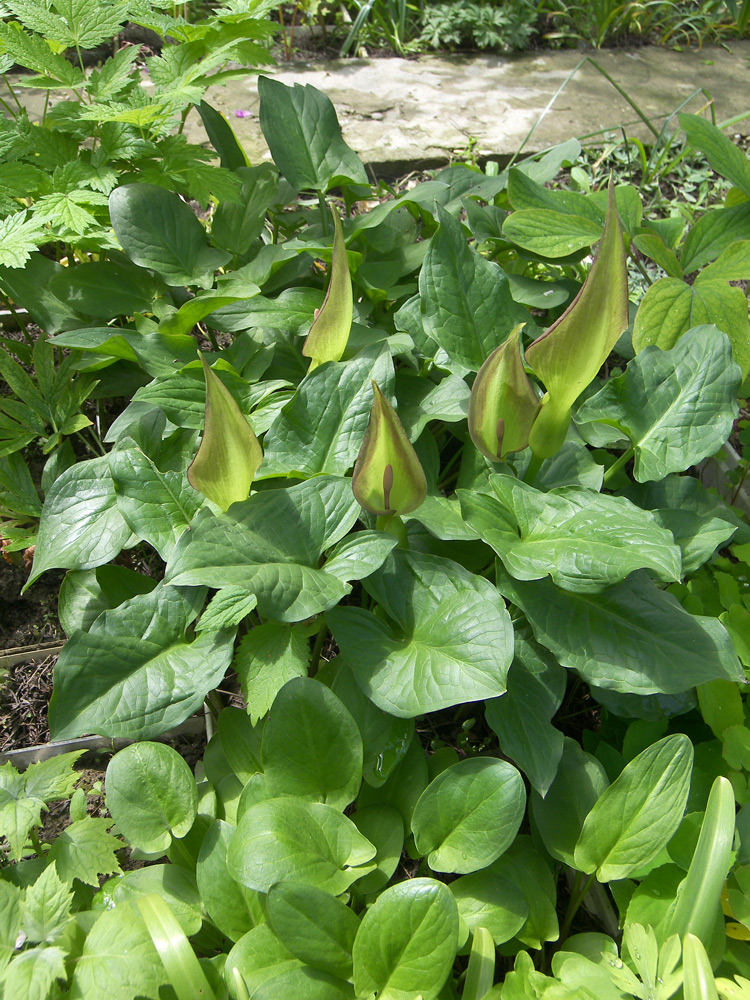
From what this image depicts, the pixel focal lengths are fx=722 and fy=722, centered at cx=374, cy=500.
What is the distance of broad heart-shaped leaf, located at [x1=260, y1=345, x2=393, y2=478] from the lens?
1133 mm

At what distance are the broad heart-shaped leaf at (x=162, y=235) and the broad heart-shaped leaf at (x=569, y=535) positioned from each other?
738 mm

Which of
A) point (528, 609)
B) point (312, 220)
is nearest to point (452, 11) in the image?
point (312, 220)

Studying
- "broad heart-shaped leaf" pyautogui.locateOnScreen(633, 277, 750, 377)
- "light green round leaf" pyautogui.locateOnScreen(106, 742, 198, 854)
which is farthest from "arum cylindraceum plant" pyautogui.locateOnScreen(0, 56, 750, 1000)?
"broad heart-shaped leaf" pyautogui.locateOnScreen(633, 277, 750, 377)

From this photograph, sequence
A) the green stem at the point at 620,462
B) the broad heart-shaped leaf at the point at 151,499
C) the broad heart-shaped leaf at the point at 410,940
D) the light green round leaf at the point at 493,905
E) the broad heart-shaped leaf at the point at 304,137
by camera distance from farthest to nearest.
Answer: the broad heart-shaped leaf at the point at 304,137, the green stem at the point at 620,462, the broad heart-shaped leaf at the point at 151,499, the light green round leaf at the point at 493,905, the broad heart-shaped leaf at the point at 410,940

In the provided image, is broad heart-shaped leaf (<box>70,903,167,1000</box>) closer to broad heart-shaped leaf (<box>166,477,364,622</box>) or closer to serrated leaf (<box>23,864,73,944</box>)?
serrated leaf (<box>23,864,73,944</box>)

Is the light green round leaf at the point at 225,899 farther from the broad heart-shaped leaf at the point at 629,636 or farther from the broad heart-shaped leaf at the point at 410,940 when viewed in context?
the broad heart-shaped leaf at the point at 629,636

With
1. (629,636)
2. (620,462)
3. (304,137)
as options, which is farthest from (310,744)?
(304,137)

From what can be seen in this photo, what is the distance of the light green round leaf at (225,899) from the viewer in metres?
0.93

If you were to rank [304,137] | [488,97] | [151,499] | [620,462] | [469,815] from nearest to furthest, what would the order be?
[469,815]
[151,499]
[620,462]
[304,137]
[488,97]

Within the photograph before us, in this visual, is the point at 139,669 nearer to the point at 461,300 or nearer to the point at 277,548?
the point at 277,548

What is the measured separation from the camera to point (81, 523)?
3.88ft

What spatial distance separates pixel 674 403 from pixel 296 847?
887 mm

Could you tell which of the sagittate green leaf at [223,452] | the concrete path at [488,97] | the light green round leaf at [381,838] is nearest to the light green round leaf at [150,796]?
the light green round leaf at [381,838]

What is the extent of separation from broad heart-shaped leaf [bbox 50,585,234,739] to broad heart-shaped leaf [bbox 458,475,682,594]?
411 mm
